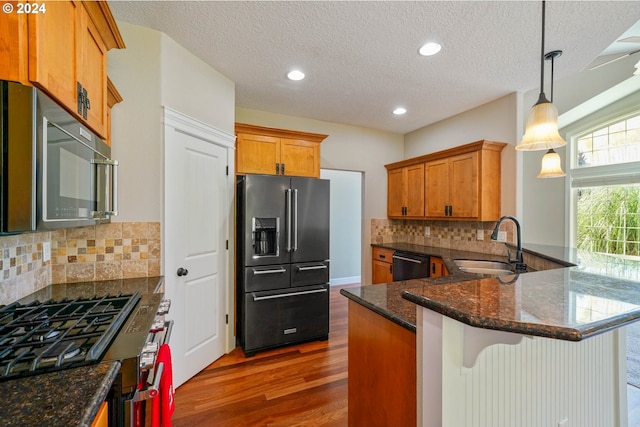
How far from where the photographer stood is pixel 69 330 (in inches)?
42.2

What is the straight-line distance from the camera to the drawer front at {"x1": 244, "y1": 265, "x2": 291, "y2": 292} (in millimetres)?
2791

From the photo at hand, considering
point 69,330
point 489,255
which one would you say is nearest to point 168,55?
point 69,330

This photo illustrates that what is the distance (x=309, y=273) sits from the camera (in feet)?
10.0

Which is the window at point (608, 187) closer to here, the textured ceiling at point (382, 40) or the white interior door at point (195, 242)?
the textured ceiling at point (382, 40)

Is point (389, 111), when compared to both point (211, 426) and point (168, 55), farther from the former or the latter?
point (211, 426)

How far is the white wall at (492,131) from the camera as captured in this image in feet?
10.4

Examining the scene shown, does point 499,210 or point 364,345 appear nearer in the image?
point 364,345

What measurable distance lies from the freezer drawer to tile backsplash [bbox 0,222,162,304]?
1056mm

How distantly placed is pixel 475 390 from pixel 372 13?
2.19m

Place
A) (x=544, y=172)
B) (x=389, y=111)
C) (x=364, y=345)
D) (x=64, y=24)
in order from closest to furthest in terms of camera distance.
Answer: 1. (x=64, y=24)
2. (x=364, y=345)
3. (x=544, y=172)
4. (x=389, y=111)

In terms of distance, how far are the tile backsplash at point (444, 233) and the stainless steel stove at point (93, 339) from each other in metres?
3.49

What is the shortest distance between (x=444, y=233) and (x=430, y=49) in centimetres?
253

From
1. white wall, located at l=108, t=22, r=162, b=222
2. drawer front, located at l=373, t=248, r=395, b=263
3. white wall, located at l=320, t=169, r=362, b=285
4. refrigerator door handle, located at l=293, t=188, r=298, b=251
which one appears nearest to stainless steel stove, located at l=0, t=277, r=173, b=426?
white wall, located at l=108, t=22, r=162, b=222

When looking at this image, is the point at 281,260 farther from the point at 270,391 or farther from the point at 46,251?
the point at 46,251
